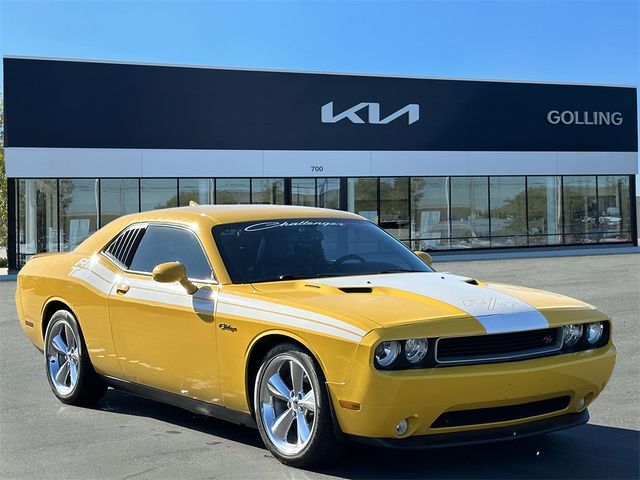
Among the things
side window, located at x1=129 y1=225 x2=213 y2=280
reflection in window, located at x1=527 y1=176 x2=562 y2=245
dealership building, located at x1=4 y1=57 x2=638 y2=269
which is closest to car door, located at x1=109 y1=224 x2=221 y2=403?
side window, located at x1=129 y1=225 x2=213 y2=280

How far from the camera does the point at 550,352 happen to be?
180 inches

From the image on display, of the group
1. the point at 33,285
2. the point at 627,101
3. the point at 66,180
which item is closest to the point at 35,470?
the point at 33,285

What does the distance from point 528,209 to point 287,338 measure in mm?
29383

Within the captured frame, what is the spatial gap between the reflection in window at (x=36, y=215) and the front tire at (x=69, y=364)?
20.2m

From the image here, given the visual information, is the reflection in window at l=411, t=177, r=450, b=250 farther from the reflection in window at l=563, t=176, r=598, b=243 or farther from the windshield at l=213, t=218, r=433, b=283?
the windshield at l=213, t=218, r=433, b=283

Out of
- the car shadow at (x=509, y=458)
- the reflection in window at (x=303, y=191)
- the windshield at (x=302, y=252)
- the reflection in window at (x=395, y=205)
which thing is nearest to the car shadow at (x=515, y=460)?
the car shadow at (x=509, y=458)

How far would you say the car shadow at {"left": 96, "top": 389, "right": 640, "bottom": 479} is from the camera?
456cm

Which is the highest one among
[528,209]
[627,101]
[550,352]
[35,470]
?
[627,101]

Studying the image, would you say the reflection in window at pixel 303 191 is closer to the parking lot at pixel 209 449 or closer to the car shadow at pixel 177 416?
the parking lot at pixel 209 449

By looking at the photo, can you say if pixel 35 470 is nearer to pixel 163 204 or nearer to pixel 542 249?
pixel 163 204

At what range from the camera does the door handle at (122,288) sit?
19.6ft

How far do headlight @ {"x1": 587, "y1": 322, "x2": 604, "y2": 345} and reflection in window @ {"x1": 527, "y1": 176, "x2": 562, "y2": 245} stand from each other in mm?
28496

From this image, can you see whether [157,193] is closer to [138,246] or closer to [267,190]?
[267,190]

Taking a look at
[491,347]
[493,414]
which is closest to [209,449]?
[493,414]
